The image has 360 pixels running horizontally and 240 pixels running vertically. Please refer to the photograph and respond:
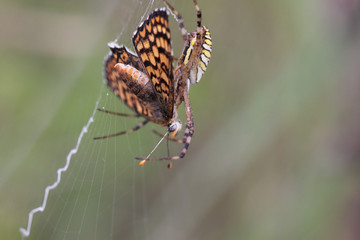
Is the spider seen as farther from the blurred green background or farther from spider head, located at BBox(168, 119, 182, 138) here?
the blurred green background

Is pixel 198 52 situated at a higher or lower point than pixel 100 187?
higher

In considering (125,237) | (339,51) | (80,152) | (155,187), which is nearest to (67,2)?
(80,152)

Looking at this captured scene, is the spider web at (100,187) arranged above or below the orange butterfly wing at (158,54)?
below

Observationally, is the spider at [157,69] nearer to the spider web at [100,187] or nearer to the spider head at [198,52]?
the spider head at [198,52]

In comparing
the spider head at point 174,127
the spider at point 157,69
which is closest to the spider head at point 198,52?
the spider at point 157,69

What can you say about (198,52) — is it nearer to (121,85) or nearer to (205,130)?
(121,85)

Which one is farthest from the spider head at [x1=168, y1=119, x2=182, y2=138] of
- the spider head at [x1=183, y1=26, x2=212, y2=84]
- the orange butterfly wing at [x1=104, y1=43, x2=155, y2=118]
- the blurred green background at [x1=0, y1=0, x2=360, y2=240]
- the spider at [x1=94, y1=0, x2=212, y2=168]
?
the blurred green background at [x1=0, y1=0, x2=360, y2=240]

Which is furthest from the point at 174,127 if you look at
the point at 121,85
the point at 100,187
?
the point at 100,187
